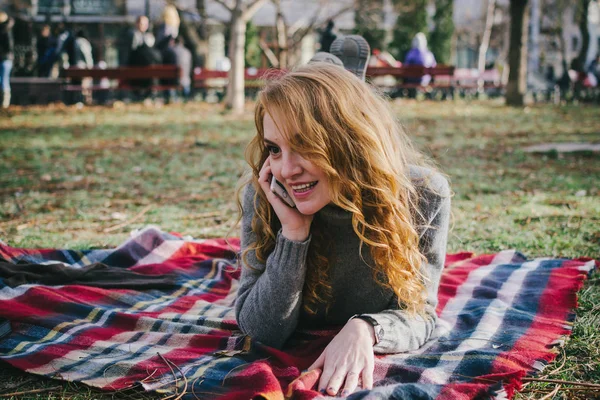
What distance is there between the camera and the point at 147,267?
12.5ft

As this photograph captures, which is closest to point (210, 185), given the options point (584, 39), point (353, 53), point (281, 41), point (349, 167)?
point (353, 53)

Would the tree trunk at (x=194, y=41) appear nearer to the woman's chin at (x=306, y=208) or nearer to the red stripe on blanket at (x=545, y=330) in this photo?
the red stripe on blanket at (x=545, y=330)

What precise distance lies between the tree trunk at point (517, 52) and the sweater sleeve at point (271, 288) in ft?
47.2

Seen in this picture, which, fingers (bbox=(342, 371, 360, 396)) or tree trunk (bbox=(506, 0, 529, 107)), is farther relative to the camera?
tree trunk (bbox=(506, 0, 529, 107))

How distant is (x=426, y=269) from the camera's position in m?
2.56

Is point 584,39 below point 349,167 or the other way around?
the other way around

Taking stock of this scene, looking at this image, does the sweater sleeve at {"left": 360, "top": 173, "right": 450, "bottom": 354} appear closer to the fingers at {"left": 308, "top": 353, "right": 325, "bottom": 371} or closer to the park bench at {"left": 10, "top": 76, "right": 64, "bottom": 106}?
the fingers at {"left": 308, "top": 353, "right": 325, "bottom": 371}

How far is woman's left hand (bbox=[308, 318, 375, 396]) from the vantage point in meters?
2.20

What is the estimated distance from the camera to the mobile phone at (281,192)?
2322 mm

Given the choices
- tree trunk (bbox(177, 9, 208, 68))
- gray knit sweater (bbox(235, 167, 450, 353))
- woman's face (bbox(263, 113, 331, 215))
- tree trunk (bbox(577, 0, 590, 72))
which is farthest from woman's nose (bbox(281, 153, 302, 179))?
tree trunk (bbox(577, 0, 590, 72))

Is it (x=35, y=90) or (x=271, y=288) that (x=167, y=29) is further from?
(x=271, y=288)

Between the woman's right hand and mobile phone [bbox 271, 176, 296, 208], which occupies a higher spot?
mobile phone [bbox 271, 176, 296, 208]

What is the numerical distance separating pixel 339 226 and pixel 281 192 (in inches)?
11.1

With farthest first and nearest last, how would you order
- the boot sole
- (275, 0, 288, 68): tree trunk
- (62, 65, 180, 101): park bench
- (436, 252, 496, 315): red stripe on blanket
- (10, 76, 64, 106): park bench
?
1. (275, 0, 288, 68): tree trunk
2. (10, 76, 64, 106): park bench
3. (62, 65, 180, 101): park bench
4. the boot sole
5. (436, 252, 496, 315): red stripe on blanket
